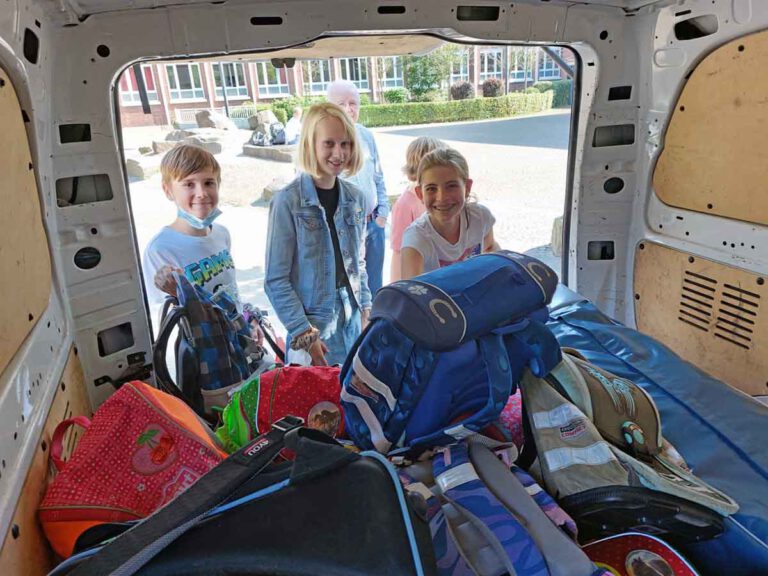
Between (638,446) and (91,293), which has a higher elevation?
(91,293)

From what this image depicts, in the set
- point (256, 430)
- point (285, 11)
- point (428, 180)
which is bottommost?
point (256, 430)

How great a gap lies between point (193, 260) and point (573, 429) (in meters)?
1.74

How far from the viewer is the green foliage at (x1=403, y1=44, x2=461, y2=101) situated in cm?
1883

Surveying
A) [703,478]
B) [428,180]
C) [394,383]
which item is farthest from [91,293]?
[703,478]

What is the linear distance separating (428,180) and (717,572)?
1.67 m

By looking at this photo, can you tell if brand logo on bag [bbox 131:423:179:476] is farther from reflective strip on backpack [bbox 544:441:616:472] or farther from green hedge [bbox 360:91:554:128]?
green hedge [bbox 360:91:554:128]

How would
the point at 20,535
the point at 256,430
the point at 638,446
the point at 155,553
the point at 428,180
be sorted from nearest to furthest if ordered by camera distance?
1. the point at 155,553
2. the point at 20,535
3. the point at 638,446
4. the point at 256,430
5. the point at 428,180

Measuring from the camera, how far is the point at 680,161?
2.38 metres

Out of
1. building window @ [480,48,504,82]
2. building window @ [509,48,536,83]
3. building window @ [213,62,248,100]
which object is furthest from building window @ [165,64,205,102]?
building window @ [509,48,536,83]

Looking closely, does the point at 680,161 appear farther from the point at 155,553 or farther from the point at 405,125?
the point at 405,125

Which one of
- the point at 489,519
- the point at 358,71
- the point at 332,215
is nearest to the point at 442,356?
the point at 489,519

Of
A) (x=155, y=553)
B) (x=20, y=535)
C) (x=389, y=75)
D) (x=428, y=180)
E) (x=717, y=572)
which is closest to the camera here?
(x=155, y=553)

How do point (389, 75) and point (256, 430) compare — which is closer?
point (256, 430)

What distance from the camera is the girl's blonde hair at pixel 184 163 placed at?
2344mm
